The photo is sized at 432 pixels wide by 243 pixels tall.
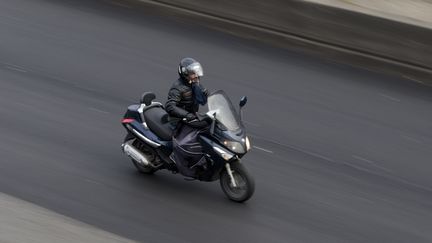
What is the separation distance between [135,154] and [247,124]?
7.75 ft

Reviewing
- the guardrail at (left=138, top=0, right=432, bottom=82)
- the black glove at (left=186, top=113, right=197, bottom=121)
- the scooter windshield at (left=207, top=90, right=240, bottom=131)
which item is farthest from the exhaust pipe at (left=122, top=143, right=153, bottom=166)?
the guardrail at (left=138, top=0, right=432, bottom=82)

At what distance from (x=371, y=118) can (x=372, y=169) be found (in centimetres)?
178

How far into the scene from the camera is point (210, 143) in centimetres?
932

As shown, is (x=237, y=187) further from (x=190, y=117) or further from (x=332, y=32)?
(x=332, y=32)

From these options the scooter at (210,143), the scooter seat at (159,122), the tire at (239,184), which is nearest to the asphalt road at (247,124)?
the tire at (239,184)

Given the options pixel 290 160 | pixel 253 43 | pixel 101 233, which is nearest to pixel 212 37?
pixel 253 43

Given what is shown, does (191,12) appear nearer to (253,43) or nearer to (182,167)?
(253,43)

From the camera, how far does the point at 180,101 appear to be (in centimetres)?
955

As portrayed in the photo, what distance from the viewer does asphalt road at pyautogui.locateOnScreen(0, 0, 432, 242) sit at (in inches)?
364

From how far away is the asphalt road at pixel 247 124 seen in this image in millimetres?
9250

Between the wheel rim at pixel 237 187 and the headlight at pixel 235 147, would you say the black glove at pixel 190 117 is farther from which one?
the wheel rim at pixel 237 187

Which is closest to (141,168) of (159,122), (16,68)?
(159,122)

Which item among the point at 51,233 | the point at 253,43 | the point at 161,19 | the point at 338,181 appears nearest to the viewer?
the point at 51,233

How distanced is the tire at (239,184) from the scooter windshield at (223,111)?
0.44 m
